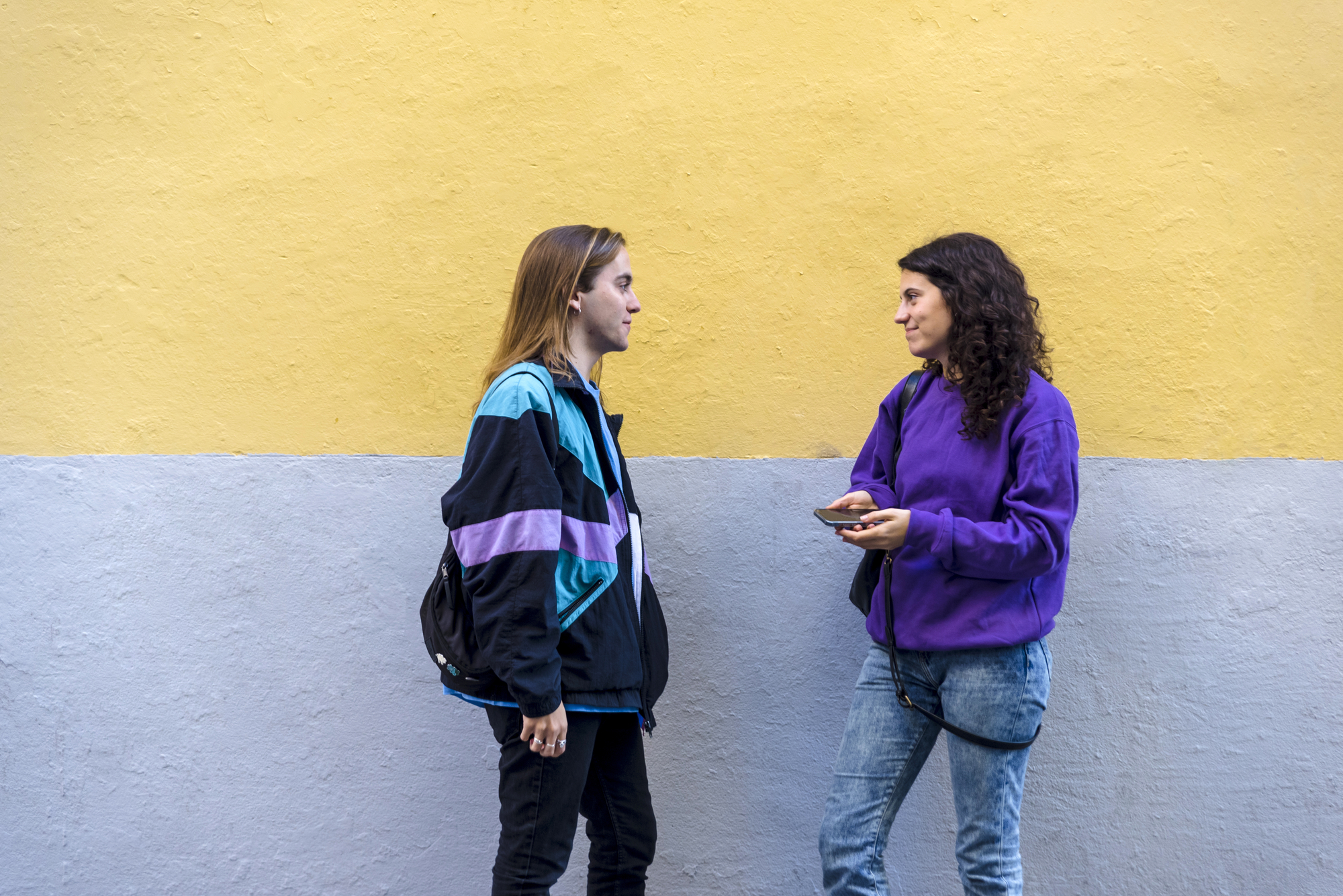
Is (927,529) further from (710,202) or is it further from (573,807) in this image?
(710,202)

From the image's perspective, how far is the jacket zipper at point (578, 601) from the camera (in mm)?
2207

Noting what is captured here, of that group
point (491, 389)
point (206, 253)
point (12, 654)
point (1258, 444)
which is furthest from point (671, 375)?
point (12, 654)

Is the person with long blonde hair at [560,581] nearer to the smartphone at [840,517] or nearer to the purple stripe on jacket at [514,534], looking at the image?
the purple stripe on jacket at [514,534]

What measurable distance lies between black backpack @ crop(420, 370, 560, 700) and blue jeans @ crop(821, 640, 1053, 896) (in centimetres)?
93

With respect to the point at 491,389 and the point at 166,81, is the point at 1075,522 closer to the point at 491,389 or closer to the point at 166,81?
the point at 491,389

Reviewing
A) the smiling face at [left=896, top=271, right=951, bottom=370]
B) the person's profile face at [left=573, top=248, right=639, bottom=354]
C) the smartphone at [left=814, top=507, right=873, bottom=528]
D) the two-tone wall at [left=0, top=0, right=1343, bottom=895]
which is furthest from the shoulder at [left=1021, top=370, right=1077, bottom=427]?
the person's profile face at [left=573, top=248, right=639, bottom=354]

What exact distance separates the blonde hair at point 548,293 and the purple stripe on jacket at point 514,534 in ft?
1.45

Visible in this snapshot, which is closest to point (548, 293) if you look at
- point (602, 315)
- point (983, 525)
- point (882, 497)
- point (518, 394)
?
point (602, 315)

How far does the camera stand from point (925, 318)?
97.3 inches

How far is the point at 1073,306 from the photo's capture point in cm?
304

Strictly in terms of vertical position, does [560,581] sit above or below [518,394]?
below

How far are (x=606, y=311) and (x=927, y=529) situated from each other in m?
0.97

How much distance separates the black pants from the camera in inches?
86.5

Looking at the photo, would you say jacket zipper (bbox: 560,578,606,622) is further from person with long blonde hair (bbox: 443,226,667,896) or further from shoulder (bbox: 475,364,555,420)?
shoulder (bbox: 475,364,555,420)
